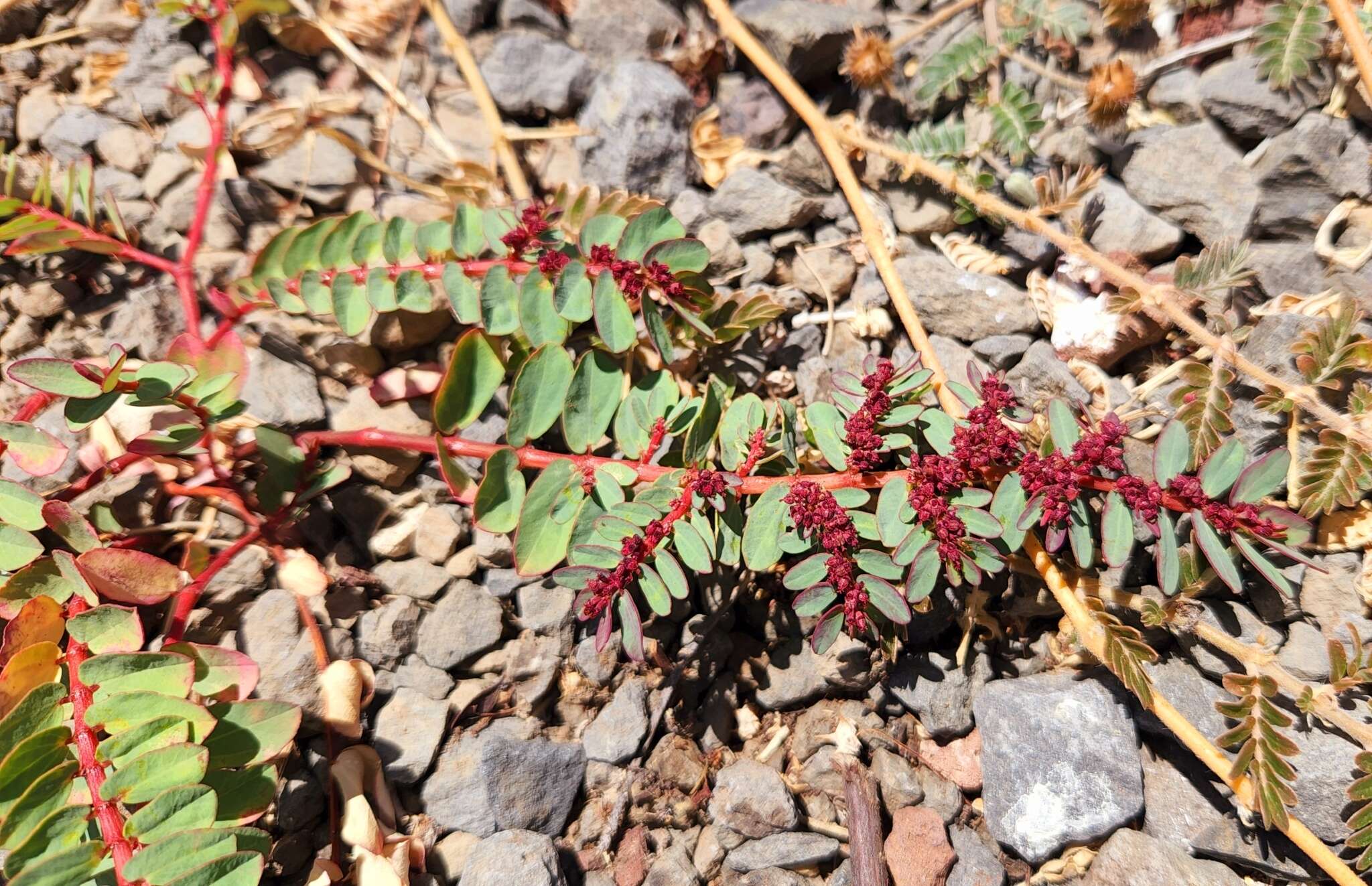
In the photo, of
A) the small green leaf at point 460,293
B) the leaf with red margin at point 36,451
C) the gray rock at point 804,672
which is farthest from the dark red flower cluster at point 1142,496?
the leaf with red margin at point 36,451

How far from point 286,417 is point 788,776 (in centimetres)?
186

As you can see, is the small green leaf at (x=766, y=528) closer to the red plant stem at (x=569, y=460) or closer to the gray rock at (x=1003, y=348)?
the red plant stem at (x=569, y=460)

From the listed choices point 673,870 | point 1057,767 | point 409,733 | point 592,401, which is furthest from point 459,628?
point 1057,767

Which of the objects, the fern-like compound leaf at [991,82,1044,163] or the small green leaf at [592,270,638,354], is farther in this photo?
the fern-like compound leaf at [991,82,1044,163]

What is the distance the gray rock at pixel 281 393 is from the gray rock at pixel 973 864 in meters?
2.26

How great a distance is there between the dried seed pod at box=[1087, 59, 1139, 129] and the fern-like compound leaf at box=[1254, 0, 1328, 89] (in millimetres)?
369

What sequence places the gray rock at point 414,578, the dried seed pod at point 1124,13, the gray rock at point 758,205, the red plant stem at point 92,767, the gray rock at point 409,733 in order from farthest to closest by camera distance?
the gray rock at point 758,205 < the dried seed pod at point 1124,13 < the gray rock at point 414,578 < the gray rock at point 409,733 < the red plant stem at point 92,767

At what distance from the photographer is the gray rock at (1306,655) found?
2387 mm

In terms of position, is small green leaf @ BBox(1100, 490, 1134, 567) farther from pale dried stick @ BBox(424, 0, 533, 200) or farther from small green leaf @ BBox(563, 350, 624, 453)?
pale dried stick @ BBox(424, 0, 533, 200)

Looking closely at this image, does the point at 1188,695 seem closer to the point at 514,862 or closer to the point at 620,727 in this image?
the point at 620,727

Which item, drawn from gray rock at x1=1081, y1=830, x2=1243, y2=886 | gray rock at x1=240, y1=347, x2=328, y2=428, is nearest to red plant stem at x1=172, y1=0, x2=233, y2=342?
gray rock at x1=240, y1=347, x2=328, y2=428

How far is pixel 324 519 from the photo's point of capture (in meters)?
2.80

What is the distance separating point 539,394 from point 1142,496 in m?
1.54

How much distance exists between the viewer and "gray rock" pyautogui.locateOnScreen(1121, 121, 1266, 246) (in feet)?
9.15
